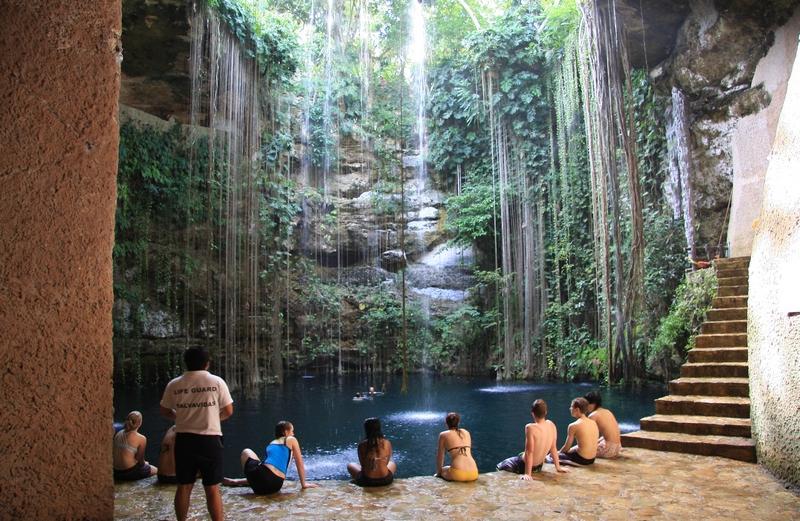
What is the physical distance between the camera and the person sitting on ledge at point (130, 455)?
395 centimetres

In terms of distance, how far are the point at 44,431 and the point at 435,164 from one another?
1588cm

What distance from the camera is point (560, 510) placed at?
10.7ft

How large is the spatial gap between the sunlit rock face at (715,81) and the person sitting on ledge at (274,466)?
931cm

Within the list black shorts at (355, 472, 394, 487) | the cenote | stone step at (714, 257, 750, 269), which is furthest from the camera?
stone step at (714, 257, 750, 269)

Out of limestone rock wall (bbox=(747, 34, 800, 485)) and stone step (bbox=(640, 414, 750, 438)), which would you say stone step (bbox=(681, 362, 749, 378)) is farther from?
limestone rock wall (bbox=(747, 34, 800, 485))

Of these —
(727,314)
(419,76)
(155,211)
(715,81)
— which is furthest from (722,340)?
(419,76)

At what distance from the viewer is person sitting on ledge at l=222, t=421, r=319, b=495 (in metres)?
3.70

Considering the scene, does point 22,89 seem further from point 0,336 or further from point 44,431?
point 44,431

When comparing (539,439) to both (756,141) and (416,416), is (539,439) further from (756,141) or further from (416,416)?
(756,141)

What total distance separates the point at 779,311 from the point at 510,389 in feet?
30.1

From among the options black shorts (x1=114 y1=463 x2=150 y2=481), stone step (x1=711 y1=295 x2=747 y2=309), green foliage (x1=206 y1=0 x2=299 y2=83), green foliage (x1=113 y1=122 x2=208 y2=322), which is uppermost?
green foliage (x1=206 y1=0 x2=299 y2=83)

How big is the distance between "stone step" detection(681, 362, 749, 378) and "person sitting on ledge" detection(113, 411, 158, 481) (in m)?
4.63

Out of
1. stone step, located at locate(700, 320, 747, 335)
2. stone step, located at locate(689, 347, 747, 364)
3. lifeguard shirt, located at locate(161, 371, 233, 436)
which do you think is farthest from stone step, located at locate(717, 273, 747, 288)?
lifeguard shirt, located at locate(161, 371, 233, 436)

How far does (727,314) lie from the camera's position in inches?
257
